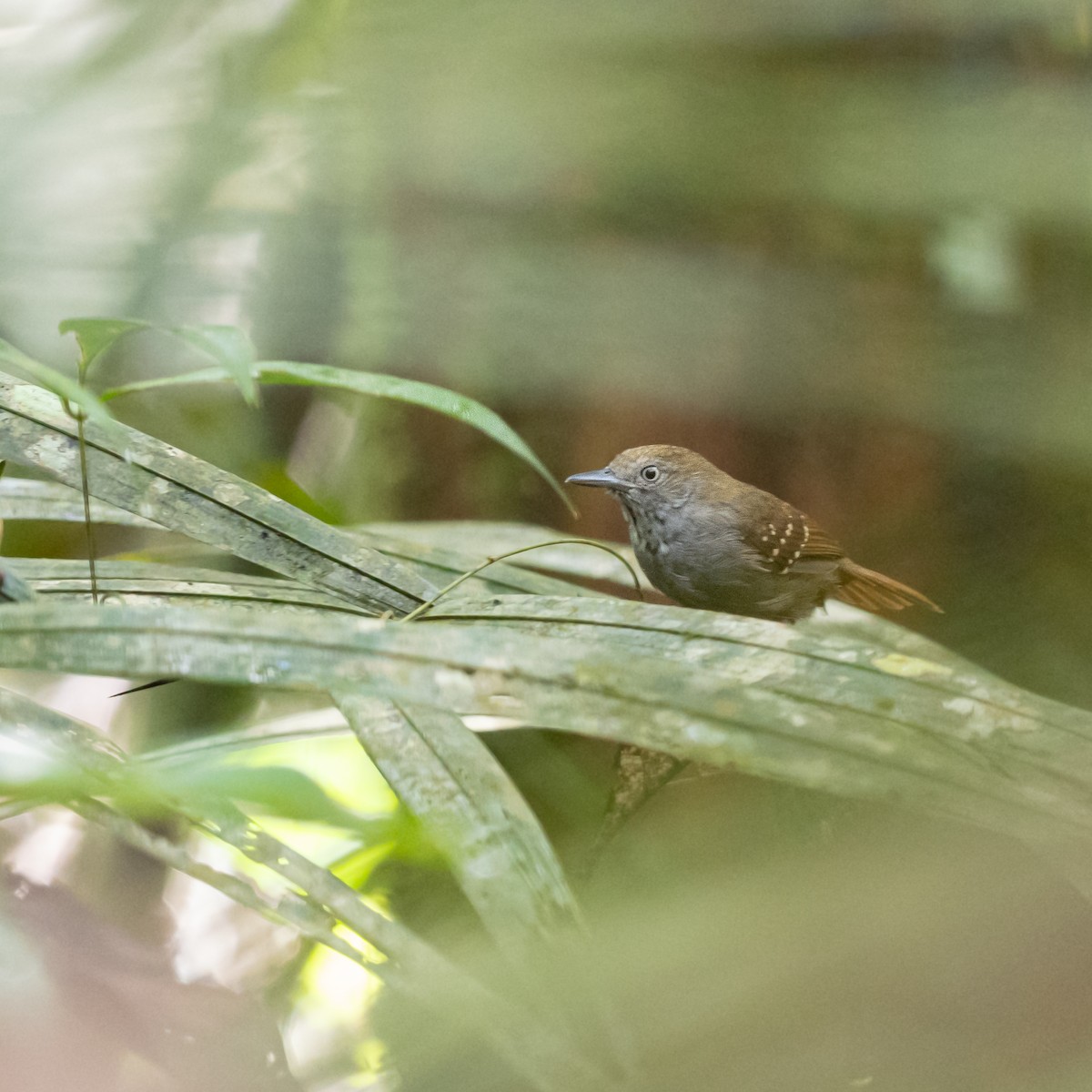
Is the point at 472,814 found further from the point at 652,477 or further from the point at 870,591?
the point at 870,591

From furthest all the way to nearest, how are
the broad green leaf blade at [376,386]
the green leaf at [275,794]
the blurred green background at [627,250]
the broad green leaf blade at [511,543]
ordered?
the broad green leaf blade at [511,543] < the blurred green background at [627,250] < the broad green leaf blade at [376,386] < the green leaf at [275,794]

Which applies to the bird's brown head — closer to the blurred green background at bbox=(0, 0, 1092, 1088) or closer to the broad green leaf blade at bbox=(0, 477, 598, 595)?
the blurred green background at bbox=(0, 0, 1092, 1088)

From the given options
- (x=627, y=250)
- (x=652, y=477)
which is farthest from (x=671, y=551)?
(x=627, y=250)

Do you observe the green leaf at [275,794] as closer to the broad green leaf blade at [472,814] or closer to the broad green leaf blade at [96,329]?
the broad green leaf blade at [472,814]

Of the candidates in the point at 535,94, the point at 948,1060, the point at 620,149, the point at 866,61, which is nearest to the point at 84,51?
the point at 535,94

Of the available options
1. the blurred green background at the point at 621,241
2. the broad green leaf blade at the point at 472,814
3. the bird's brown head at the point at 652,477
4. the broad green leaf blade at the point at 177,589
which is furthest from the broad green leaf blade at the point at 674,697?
the bird's brown head at the point at 652,477

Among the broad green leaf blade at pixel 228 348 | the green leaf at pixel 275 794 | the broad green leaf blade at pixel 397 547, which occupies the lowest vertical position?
the broad green leaf blade at pixel 397 547
